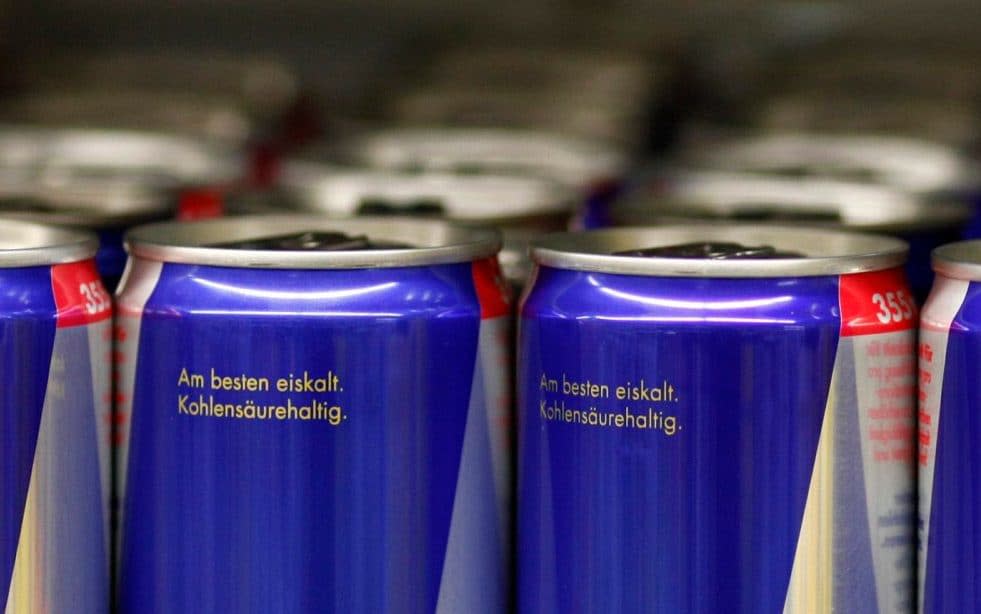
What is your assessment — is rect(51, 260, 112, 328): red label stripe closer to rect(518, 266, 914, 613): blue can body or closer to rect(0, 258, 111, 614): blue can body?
rect(0, 258, 111, 614): blue can body

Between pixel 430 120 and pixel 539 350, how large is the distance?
1694 mm

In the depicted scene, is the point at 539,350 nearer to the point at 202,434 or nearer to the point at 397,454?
the point at 397,454

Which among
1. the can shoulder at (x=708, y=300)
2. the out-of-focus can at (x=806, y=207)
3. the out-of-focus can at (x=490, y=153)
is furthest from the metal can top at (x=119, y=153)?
the can shoulder at (x=708, y=300)

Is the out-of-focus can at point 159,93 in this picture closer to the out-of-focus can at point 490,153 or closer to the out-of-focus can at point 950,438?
the out-of-focus can at point 490,153

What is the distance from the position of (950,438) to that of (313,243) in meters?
0.55

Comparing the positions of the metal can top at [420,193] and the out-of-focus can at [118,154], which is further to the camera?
the out-of-focus can at [118,154]

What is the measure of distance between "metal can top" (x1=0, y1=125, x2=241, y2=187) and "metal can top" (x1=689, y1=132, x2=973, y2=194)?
0.70 metres

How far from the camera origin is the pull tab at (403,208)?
1.87 metres

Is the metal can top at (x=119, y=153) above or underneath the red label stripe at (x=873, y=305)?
underneath

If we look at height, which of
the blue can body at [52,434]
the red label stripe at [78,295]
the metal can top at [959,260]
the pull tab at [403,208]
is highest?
the metal can top at [959,260]

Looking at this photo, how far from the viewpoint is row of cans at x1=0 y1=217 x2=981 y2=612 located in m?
1.29

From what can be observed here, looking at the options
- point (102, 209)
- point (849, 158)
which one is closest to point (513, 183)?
point (102, 209)

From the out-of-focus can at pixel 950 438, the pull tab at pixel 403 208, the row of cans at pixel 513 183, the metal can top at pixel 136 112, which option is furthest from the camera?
the metal can top at pixel 136 112

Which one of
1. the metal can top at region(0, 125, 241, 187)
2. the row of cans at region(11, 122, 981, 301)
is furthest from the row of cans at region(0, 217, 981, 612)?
the metal can top at region(0, 125, 241, 187)
